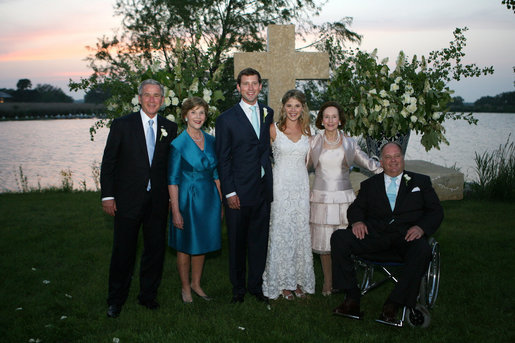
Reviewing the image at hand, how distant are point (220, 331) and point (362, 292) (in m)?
1.77

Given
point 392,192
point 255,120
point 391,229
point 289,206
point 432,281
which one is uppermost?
point 255,120

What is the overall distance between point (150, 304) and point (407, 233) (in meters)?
2.84

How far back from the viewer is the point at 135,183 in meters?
4.30

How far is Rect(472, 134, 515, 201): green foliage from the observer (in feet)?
33.6

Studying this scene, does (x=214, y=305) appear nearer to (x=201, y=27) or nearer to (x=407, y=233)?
(x=407, y=233)

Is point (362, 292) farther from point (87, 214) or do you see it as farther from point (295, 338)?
point (87, 214)

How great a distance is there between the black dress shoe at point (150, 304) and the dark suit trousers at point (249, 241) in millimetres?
859

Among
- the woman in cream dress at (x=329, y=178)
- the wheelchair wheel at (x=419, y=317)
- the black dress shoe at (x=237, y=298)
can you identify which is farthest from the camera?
the woman in cream dress at (x=329, y=178)

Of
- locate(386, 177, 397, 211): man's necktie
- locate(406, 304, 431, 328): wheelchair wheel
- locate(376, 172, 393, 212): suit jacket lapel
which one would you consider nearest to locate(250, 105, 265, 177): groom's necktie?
locate(376, 172, 393, 212): suit jacket lapel

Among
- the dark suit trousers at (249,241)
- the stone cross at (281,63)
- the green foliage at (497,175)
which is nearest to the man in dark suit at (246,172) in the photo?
the dark suit trousers at (249,241)

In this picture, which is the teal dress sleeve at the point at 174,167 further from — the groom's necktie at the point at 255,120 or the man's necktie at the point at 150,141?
the groom's necktie at the point at 255,120

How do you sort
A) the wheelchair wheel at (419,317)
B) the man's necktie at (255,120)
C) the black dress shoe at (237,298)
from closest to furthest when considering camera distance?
the wheelchair wheel at (419,317), the man's necktie at (255,120), the black dress shoe at (237,298)

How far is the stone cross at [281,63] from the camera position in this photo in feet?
21.7

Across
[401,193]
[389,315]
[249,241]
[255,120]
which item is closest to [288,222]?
[249,241]
